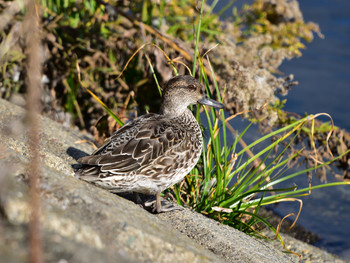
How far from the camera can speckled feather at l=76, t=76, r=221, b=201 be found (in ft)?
11.2

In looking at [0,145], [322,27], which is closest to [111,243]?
[0,145]

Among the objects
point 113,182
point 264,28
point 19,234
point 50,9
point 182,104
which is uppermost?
point 264,28

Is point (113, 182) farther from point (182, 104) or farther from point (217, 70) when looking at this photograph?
point (217, 70)

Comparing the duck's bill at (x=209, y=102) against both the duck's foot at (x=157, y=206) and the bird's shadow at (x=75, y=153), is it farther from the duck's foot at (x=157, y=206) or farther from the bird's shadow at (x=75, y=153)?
the bird's shadow at (x=75, y=153)

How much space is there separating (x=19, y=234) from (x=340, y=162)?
458cm

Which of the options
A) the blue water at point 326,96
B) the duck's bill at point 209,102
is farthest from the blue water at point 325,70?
the duck's bill at point 209,102

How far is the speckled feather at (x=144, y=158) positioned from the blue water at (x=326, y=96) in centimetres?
310

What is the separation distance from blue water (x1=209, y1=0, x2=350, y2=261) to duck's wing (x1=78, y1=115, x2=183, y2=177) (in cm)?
326

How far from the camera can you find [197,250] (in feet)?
8.79

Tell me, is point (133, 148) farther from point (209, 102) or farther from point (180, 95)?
point (209, 102)

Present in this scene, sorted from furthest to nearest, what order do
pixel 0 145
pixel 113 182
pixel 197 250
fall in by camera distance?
pixel 113 182 < pixel 0 145 < pixel 197 250

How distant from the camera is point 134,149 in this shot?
3500 mm

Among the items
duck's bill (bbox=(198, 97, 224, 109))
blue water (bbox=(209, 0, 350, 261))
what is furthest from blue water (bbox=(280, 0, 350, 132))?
duck's bill (bbox=(198, 97, 224, 109))

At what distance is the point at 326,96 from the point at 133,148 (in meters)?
6.40
